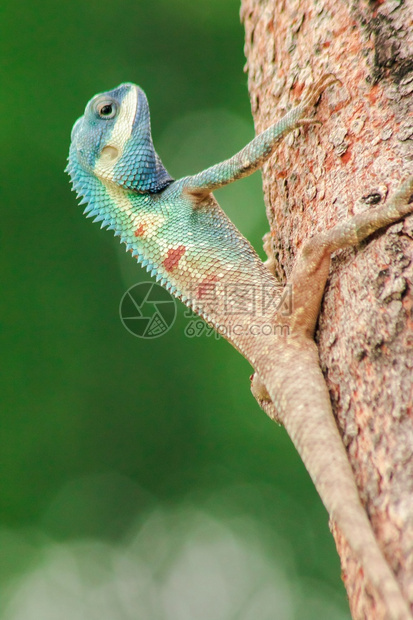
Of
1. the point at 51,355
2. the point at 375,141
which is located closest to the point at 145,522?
the point at 51,355

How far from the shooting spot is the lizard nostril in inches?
158

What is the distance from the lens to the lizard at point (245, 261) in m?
2.14

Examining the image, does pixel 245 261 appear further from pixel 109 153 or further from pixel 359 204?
pixel 109 153

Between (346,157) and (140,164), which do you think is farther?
(140,164)

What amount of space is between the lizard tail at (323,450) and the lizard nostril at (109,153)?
1875mm

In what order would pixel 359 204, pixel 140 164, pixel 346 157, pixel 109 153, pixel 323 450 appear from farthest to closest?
pixel 109 153 → pixel 140 164 → pixel 346 157 → pixel 359 204 → pixel 323 450

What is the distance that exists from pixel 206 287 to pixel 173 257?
0.31 m

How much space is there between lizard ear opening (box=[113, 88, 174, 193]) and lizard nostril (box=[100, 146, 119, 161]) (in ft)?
0.27

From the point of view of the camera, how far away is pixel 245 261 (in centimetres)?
348

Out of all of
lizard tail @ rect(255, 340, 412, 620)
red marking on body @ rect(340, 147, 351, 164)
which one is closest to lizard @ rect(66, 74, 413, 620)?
lizard tail @ rect(255, 340, 412, 620)

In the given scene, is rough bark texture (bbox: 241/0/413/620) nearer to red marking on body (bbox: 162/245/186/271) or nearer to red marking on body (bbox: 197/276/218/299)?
red marking on body (bbox: 197/276/218/299)

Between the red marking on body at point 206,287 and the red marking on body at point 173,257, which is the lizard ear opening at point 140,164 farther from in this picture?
the red marking on body at point 206,287

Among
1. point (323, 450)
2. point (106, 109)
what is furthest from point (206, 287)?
point (106, 109)

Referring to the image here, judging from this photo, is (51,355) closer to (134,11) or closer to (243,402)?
(243,402)
